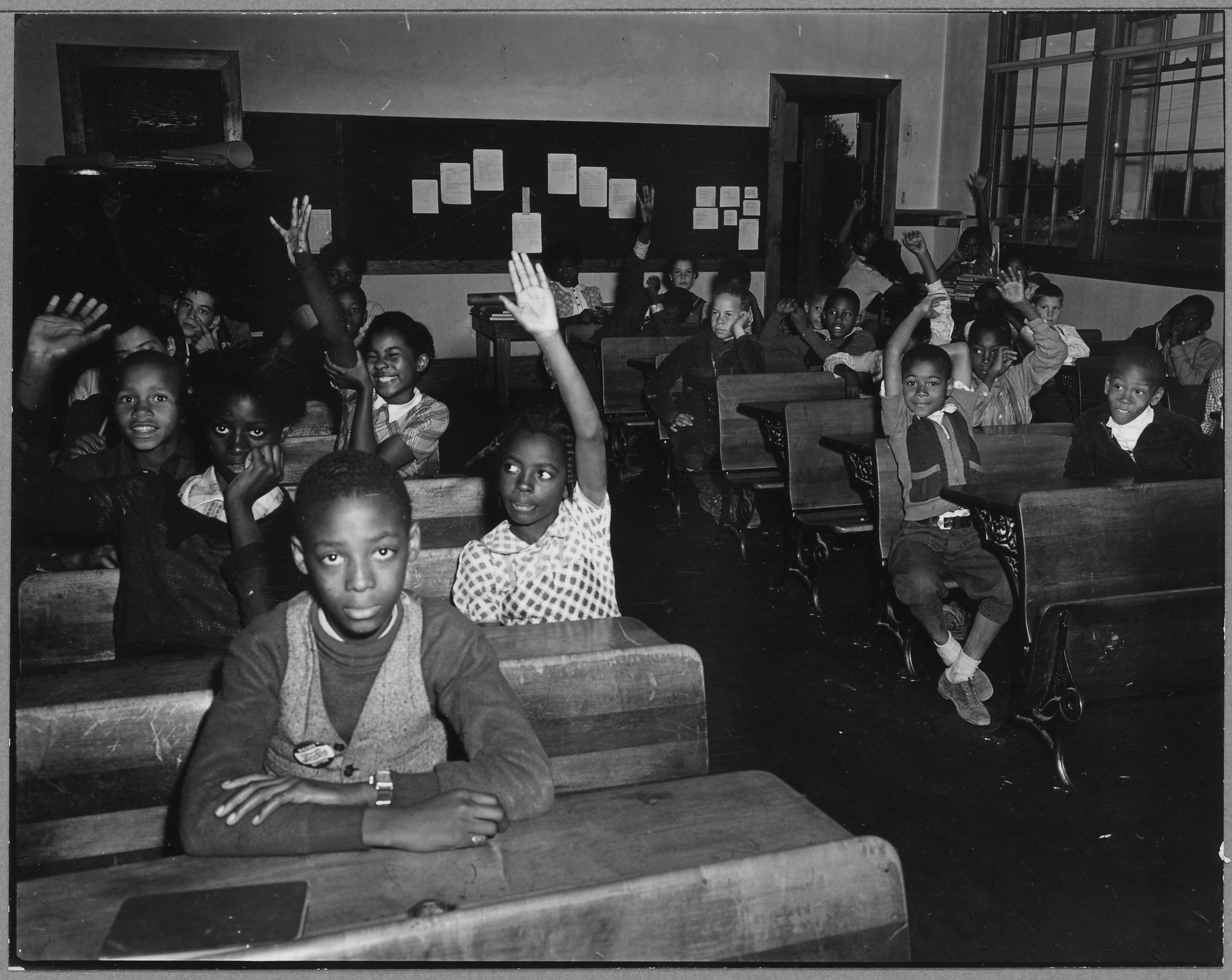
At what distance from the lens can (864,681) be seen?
2.96m

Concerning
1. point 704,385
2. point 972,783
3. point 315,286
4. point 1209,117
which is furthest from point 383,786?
point 1209,117

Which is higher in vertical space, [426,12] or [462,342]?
[426,12]

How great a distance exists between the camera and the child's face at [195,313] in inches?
156

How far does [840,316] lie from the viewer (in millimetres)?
5191

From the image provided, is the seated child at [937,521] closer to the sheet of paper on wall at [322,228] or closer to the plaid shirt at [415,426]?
the plaid shirt at [415,426]

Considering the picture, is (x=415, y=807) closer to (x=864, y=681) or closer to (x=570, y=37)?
(x=864, y=681)

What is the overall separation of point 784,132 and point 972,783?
7546mm

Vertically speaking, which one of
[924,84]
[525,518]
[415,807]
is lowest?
[415,807]

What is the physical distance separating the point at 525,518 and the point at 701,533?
8.62 ft

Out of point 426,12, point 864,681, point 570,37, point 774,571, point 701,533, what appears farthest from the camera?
point 570,37

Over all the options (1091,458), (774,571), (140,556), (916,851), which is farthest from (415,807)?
(774,571)

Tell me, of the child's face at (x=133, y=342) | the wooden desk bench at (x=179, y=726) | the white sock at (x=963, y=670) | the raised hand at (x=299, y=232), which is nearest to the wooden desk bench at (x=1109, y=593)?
the white sock at (x=963, y=670)

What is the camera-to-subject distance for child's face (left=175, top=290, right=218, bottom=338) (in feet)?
13.0

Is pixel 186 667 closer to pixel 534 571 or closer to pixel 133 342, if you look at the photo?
pixel 534 571
